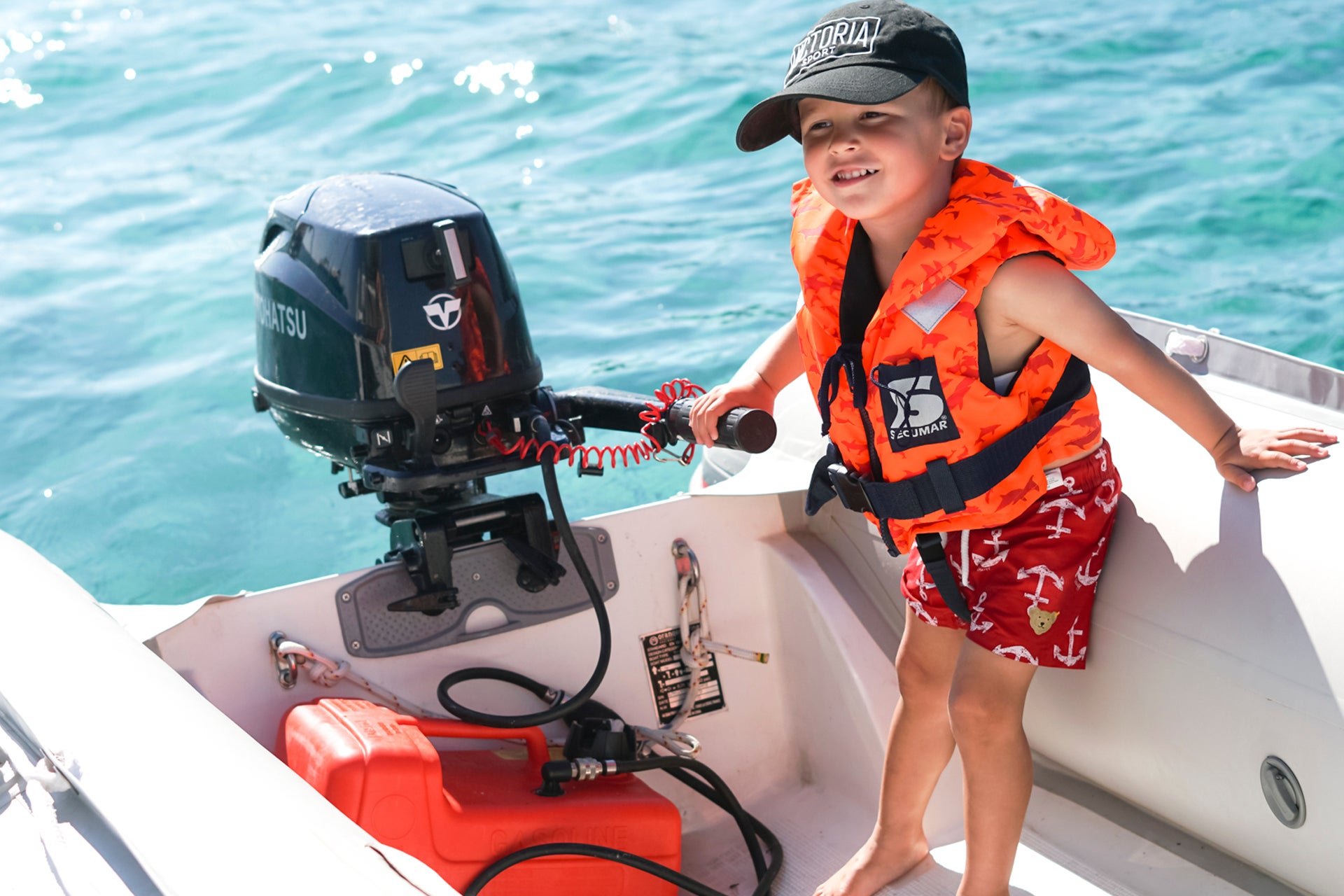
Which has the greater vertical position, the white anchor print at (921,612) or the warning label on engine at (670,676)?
the white anchor print at (921,612)

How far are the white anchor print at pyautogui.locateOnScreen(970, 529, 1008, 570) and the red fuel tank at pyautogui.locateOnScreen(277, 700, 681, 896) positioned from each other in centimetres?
53

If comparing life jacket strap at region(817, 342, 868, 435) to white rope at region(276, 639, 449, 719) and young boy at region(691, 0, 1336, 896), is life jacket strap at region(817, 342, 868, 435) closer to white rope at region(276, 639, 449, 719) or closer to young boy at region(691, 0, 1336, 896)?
young boy at region(691, 0, 1336, 896)

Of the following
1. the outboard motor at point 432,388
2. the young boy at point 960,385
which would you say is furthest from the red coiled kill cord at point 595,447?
the young boy at point 960,385

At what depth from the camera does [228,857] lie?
3.15 feet

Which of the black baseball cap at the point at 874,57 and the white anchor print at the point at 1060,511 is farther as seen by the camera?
the white anchor print at the point at 1060,511

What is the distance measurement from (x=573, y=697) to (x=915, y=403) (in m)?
0.64

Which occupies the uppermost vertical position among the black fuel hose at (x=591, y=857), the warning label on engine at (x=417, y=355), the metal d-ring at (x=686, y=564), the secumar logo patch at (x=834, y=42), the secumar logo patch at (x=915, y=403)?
the secumar logo patch at (x=834, y=42)

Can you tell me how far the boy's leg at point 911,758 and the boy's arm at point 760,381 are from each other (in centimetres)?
36

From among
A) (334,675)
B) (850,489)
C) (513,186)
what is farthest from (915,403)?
(513,186)

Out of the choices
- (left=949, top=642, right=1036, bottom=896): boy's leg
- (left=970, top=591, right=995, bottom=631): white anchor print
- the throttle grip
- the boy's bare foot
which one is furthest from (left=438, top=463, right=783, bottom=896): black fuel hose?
(left=970, top=591, right=995, bottom=631): white anchor print

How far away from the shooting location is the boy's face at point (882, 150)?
140 centimetres

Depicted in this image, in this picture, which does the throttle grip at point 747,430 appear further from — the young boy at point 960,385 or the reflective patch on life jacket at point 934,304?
the reflective patch on life jacket at point 934,304

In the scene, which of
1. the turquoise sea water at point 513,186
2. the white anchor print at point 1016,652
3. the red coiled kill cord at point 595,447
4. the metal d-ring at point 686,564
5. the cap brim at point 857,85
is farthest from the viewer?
the turquoise sea water at point 513,186

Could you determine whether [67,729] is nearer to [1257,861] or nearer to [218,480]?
[1257,861]
